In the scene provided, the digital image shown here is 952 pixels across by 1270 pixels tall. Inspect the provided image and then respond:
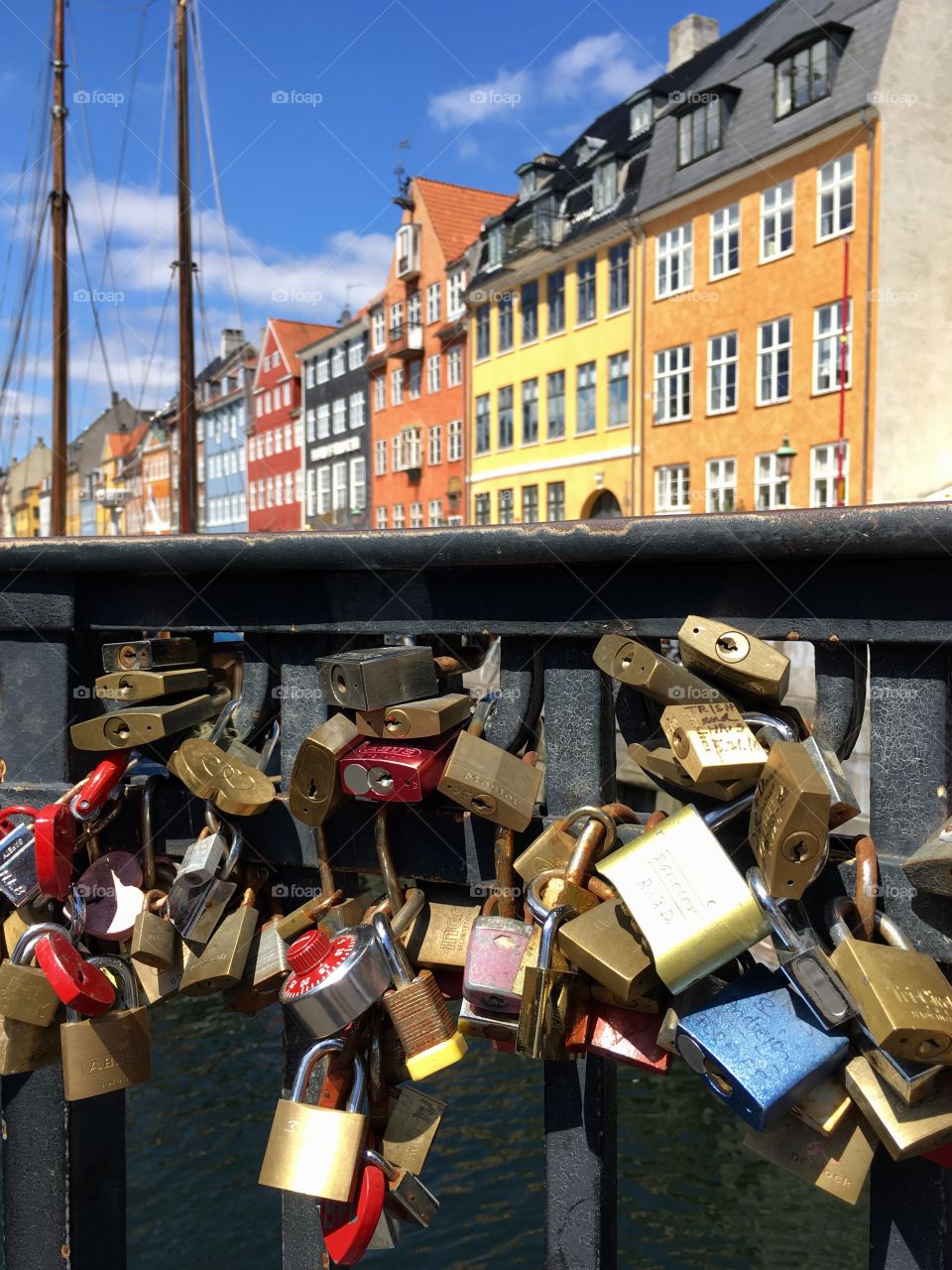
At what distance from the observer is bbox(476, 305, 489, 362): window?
36500mm

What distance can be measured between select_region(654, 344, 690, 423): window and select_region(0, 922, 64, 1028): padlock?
89.2 ft

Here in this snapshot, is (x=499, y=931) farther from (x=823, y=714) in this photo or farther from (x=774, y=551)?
(x=774, y=551)

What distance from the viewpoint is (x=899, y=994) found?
1.26 m

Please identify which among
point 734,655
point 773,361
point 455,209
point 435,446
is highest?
point 455,209

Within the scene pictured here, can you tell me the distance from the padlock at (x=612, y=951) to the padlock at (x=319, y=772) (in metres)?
0.43

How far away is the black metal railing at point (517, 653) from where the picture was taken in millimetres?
1406

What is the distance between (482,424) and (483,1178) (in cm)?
3354

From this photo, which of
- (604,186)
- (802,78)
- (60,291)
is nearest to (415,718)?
(60,291)

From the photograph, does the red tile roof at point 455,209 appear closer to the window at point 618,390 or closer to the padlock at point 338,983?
the window at point 618,390

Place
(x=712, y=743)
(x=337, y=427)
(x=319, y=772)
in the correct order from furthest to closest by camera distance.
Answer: (x=337, y=427) → (x=319, y=772) → (x=712, y=743)

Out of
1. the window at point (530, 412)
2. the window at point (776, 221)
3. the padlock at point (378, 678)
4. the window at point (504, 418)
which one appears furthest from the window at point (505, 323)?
the padlock at point (378, 678)

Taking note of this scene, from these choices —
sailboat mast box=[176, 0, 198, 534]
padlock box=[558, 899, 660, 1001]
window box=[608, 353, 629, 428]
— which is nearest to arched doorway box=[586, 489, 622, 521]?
window box=[608, 353, 629, 428]

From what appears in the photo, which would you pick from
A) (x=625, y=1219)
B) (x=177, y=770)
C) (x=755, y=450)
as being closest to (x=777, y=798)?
(x=177, y=770)

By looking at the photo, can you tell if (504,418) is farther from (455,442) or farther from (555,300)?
(555,300)
